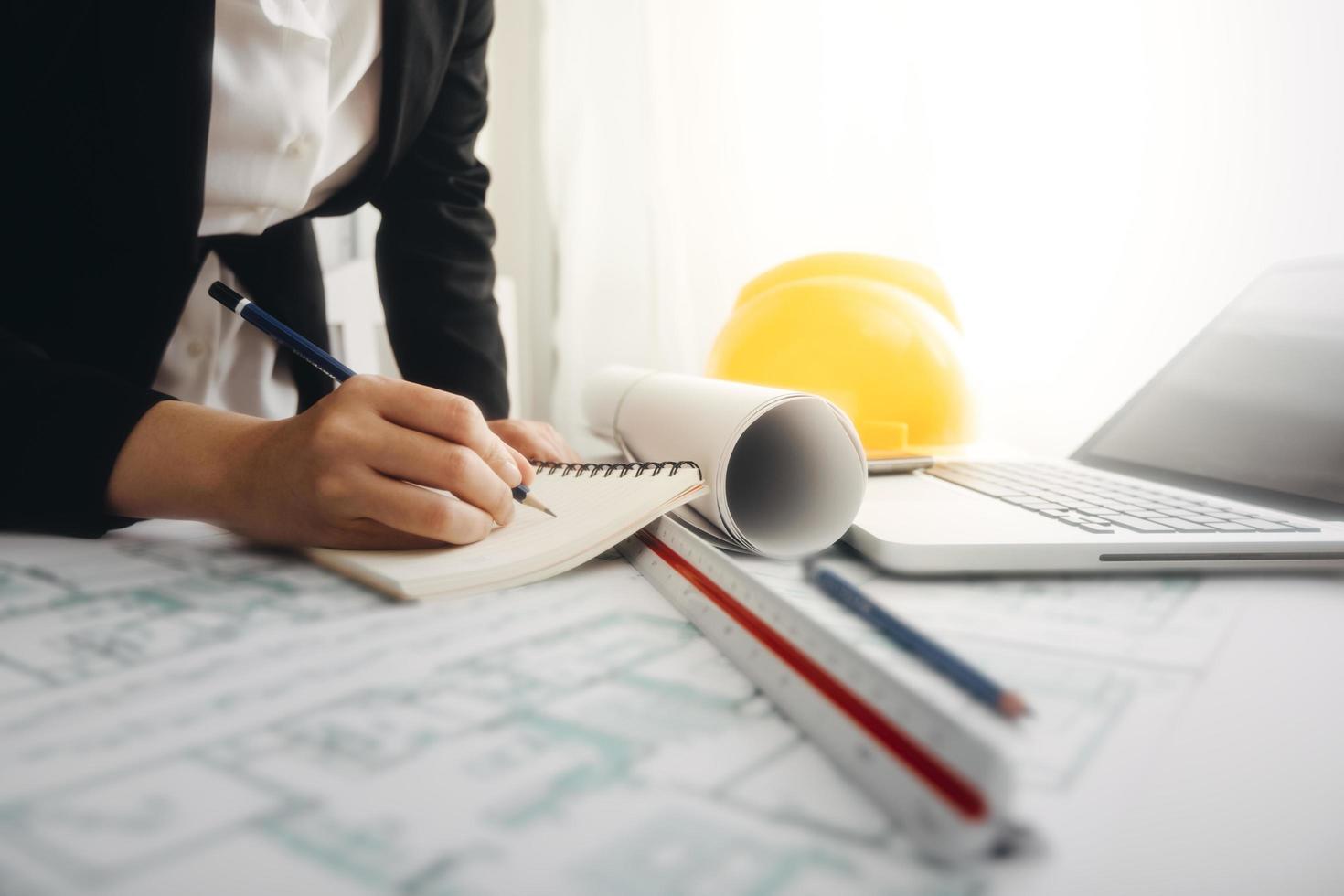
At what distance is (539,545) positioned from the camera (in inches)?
18.4

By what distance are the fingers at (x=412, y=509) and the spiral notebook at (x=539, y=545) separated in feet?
0.05

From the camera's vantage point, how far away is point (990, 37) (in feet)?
3.43

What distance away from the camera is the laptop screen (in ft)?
2.13

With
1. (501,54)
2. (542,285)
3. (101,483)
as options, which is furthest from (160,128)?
(501,54)

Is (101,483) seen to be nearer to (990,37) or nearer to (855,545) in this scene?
(855,545)

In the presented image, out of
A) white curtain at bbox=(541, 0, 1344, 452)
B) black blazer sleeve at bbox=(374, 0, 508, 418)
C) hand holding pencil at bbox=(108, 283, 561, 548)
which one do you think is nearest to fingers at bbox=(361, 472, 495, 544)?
hand holding pencil at bbox=(108, 283, 561, 548)

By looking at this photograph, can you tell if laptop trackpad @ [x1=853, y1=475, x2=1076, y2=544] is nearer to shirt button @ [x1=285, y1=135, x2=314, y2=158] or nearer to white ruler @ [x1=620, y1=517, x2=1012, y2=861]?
white ruler @ [x1=620, y1=517, x2=1012, y2=861]

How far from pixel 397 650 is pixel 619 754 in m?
0.13

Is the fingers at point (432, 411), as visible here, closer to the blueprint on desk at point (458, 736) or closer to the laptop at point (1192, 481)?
the blueprint on desk at point (458, 736)

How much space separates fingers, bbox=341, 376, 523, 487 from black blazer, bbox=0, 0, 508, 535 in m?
0.16

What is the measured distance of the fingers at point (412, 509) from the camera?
0.45 metres

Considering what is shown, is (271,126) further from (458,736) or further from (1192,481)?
(1192,481)

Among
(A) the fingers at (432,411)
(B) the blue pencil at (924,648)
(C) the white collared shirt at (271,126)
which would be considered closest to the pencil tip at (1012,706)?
(B) the blue pencil at (924,648)

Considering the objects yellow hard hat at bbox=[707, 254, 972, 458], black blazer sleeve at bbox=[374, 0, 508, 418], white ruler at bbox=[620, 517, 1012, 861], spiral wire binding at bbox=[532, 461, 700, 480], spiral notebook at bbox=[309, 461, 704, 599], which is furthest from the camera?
black blazer sleeve at bbox=[374, 0, 508, 418]
